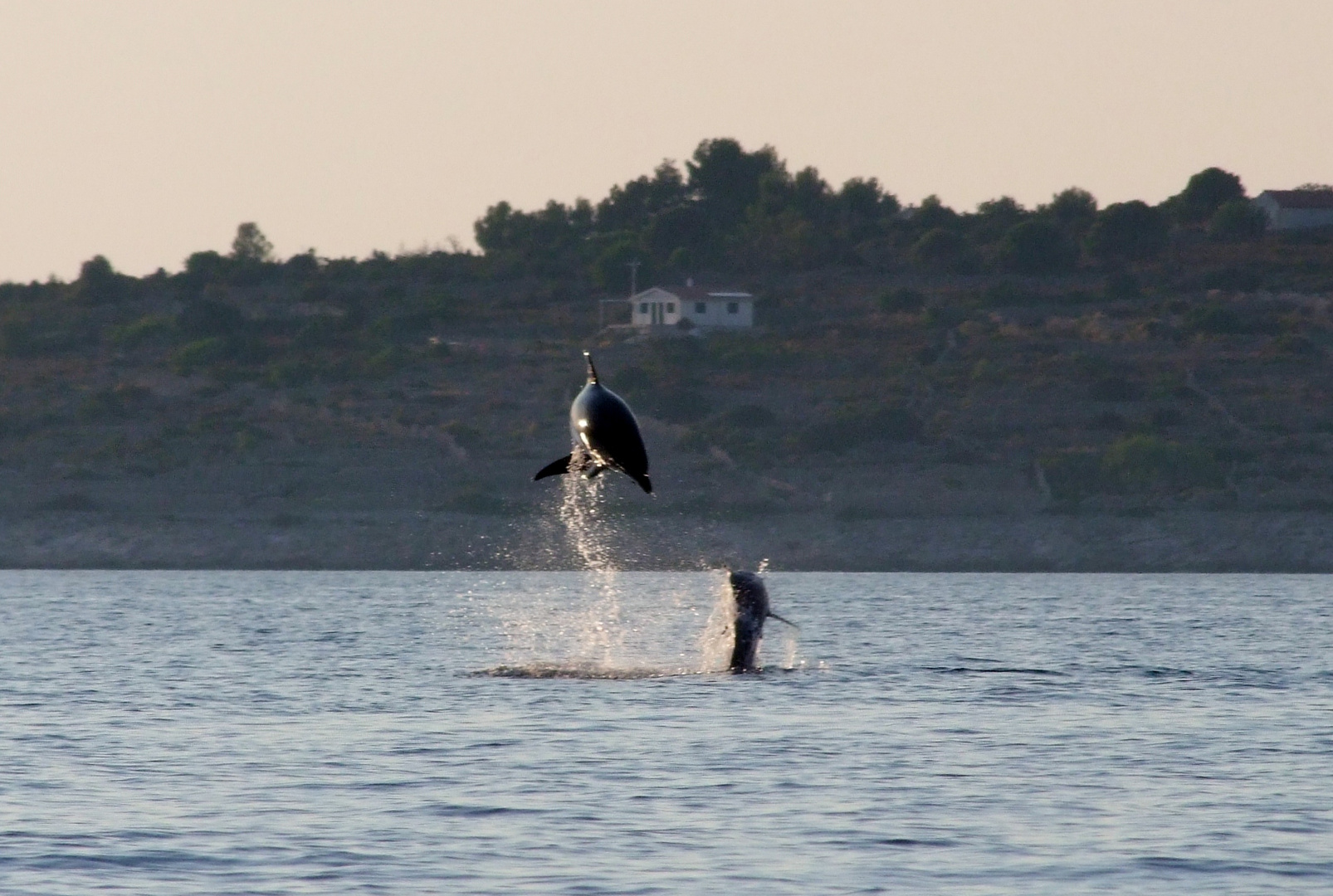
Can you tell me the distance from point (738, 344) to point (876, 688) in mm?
98639

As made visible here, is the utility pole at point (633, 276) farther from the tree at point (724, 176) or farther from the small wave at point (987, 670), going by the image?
the small wave at point (987, 670)

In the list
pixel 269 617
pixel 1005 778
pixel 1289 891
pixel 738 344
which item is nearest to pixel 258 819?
pixel 1005 778

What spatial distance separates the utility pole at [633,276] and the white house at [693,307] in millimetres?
3992

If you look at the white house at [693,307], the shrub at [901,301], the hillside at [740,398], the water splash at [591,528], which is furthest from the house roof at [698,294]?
the water splash at [591,528]

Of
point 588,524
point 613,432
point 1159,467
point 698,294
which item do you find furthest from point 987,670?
point 698,294

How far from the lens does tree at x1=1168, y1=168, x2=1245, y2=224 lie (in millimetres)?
168750

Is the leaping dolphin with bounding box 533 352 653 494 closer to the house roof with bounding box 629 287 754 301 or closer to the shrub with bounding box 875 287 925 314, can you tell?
the house roof with bounding box 629 287 754 301

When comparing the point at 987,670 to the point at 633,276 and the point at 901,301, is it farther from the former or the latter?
the point at 633,276

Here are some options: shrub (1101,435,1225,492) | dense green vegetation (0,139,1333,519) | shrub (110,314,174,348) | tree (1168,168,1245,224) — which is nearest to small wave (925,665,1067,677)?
dense green vegetation (0,139,1333,519)

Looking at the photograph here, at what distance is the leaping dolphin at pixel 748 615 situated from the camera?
3653 cm

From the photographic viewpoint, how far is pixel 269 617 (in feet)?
199

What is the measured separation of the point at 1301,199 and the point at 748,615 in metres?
142

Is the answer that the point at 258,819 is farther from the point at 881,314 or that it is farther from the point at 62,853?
the point at 881,314

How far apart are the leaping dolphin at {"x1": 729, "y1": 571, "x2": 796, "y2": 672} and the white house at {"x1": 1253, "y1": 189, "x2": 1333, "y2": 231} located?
135974 millimetres
